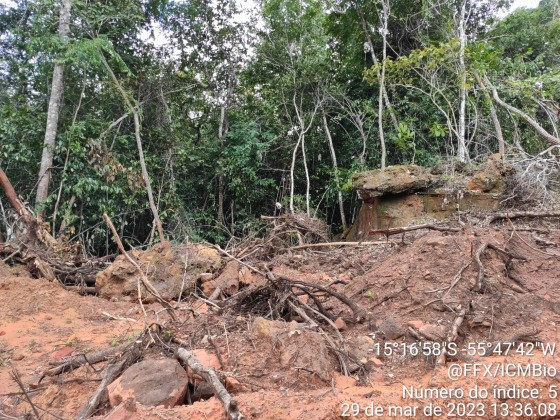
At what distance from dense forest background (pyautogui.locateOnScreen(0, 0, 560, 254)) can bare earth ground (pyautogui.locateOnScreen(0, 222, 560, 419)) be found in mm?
4532

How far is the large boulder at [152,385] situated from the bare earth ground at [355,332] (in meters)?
0.14

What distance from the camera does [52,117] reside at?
911 centimetres

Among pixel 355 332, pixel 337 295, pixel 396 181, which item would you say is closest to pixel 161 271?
pixel 337 295

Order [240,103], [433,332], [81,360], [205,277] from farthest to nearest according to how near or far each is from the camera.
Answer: [240,103] → [205,277] → [81,360] → [433,332]

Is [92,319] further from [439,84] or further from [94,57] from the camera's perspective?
[439,84]

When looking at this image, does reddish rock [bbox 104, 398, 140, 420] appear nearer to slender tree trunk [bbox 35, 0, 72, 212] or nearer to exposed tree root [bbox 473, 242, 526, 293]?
exposed tree root [bbox 473, 242, 526, 293]

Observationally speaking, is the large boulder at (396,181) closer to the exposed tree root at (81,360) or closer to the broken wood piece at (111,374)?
the exposed tree root at (81,360)

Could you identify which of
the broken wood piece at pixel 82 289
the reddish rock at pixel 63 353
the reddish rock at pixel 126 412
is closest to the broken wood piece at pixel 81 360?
the reddish rock at pixel 63 353

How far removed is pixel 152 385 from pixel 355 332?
1.69 meters

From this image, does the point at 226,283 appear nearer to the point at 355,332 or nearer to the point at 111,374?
the point at 355,332

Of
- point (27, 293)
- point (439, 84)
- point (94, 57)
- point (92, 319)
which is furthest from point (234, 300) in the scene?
point (439, 84)

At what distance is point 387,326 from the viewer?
326cm

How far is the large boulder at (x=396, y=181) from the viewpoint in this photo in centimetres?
904

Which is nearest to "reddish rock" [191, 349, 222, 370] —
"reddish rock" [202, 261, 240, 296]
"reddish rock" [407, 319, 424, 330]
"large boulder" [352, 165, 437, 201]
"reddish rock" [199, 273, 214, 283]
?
"reddish rock" [407, 319, 424, 330]
